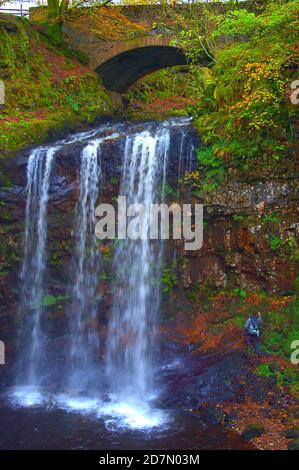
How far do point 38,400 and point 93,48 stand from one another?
1356 centimetres

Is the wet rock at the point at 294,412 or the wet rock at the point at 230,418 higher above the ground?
the wet rock at the point at 294,412

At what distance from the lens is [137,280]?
12.0 m

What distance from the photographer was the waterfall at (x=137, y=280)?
453 inches

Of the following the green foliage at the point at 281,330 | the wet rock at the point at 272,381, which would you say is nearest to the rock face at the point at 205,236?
the green foliage at the point at 281,330

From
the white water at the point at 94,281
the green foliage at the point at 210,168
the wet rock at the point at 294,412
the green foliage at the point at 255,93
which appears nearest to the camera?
the wet rock at the point at 294,412

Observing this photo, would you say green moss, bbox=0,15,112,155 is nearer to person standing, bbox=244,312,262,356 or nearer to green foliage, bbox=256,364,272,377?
person standing, bbox=244,312,262,356

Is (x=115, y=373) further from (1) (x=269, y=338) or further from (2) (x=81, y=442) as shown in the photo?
(1) (x=269, y=338)

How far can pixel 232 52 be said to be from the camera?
12.7m

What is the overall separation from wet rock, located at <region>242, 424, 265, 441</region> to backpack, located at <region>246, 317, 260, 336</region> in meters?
2.14

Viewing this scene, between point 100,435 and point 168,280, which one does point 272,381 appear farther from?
point 100,435

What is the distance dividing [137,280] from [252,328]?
10.4 feet

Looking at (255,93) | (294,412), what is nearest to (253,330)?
(294,412)

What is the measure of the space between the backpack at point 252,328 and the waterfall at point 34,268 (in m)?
5.33

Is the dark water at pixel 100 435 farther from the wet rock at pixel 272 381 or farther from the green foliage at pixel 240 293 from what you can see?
the green foliage at pixel 240 293
